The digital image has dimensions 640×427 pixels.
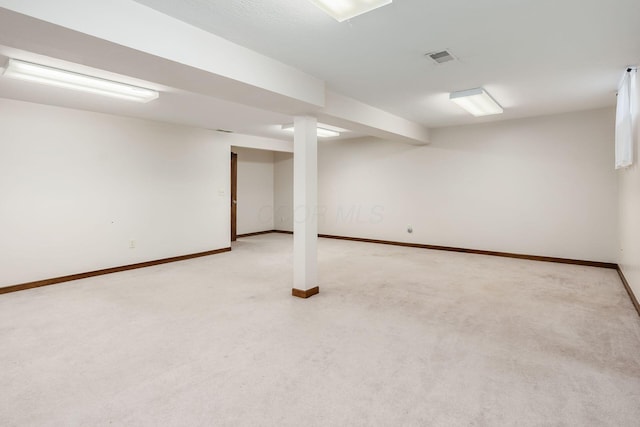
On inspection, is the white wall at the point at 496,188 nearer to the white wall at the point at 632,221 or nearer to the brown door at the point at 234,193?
the white wall at the point at 632,221

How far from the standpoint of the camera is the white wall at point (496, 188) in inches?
201

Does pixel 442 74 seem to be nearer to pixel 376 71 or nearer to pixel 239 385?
pixel 376 71

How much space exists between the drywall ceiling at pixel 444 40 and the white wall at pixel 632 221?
0.95 metres

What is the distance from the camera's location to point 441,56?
9.74 ft

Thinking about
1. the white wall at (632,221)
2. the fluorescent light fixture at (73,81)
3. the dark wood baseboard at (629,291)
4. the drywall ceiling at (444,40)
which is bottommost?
the dark wood baseboard at (629,291)

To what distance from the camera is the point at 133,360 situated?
238 cm

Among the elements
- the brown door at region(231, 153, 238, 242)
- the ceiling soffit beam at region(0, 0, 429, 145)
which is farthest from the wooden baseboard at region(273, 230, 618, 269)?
the ceiling soffit beam at region(0, 0, 429, 145)

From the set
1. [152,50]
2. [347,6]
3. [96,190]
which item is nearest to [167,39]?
[152,50]

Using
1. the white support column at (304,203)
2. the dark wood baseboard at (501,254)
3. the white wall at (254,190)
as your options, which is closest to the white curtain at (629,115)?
the dark wood baseboard at (501,254)

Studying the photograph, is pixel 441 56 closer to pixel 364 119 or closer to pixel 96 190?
pixel 364 119

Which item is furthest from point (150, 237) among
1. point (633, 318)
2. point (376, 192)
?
point (633, 318)

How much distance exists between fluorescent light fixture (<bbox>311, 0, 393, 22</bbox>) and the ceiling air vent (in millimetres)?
1082

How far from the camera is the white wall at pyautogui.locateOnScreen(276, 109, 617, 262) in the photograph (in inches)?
201

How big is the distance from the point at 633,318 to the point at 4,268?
6922mm
